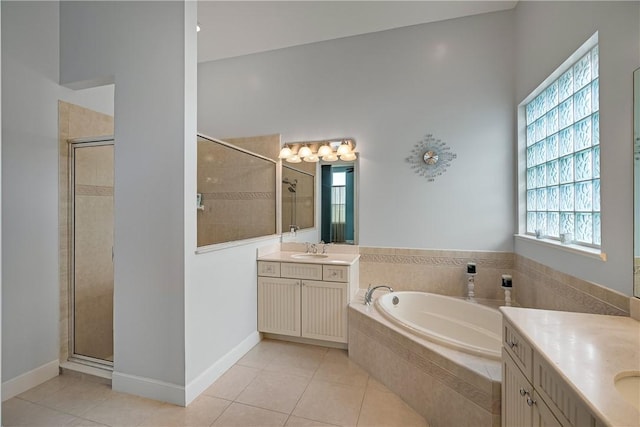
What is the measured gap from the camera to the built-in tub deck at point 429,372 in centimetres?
156

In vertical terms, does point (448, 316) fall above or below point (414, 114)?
below

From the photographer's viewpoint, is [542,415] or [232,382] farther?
[232,382]

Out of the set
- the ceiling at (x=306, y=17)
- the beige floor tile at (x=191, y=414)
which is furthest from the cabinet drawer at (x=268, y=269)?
the ceiling at (x=306, y=17)

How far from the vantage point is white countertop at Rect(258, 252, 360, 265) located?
277 centimetres

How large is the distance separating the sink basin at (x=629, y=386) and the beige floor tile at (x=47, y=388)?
310 centimetres

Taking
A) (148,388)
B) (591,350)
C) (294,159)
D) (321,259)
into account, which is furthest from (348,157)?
(148,388)

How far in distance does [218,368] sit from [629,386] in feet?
7.62

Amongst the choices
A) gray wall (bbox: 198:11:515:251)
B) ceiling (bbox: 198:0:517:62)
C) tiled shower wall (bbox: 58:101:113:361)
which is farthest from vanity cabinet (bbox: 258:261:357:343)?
ceiling (bbox: 198:0:517:62)

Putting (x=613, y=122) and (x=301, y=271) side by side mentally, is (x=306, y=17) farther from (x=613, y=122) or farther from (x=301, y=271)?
(x=613, y=122)

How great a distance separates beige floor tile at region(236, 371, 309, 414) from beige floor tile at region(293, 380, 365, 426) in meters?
0.06

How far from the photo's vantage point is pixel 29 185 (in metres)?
2.17

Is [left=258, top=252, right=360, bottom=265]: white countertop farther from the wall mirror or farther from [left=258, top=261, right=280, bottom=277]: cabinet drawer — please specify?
the wall mirror

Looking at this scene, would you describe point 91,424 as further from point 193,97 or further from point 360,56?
point 360,56

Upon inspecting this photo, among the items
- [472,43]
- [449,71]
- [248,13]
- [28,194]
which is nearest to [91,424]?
[28,194]
